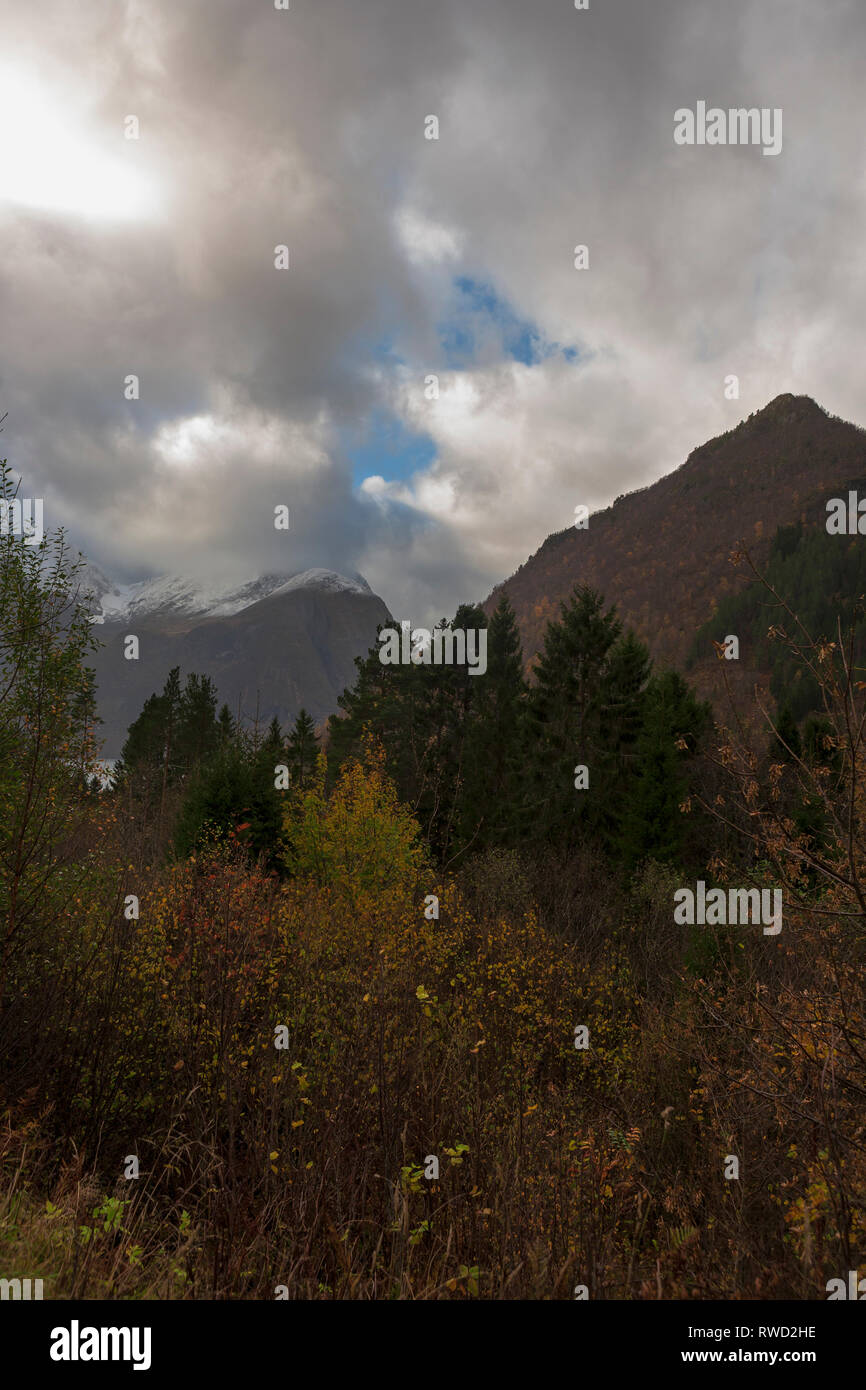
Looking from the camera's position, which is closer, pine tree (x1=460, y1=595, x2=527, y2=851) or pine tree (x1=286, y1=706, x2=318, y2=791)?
pine tree (x1=460, y1=595, x2=527, y2=851)

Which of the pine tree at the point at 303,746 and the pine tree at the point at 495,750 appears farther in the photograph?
the pine tree at the point at 303,746

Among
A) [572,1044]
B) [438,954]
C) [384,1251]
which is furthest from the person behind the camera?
[438,954]

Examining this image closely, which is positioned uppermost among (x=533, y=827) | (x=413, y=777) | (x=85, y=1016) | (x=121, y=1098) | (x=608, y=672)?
(x=608, y=672)

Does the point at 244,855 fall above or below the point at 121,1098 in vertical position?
above

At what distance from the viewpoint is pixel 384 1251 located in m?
5.81

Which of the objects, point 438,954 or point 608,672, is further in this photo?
point 608,672

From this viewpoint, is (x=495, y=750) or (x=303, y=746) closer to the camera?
(x=495, y=750)

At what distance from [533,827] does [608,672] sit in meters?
8.75

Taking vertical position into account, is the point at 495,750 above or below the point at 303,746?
below

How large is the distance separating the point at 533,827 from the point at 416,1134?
79.5 feet
